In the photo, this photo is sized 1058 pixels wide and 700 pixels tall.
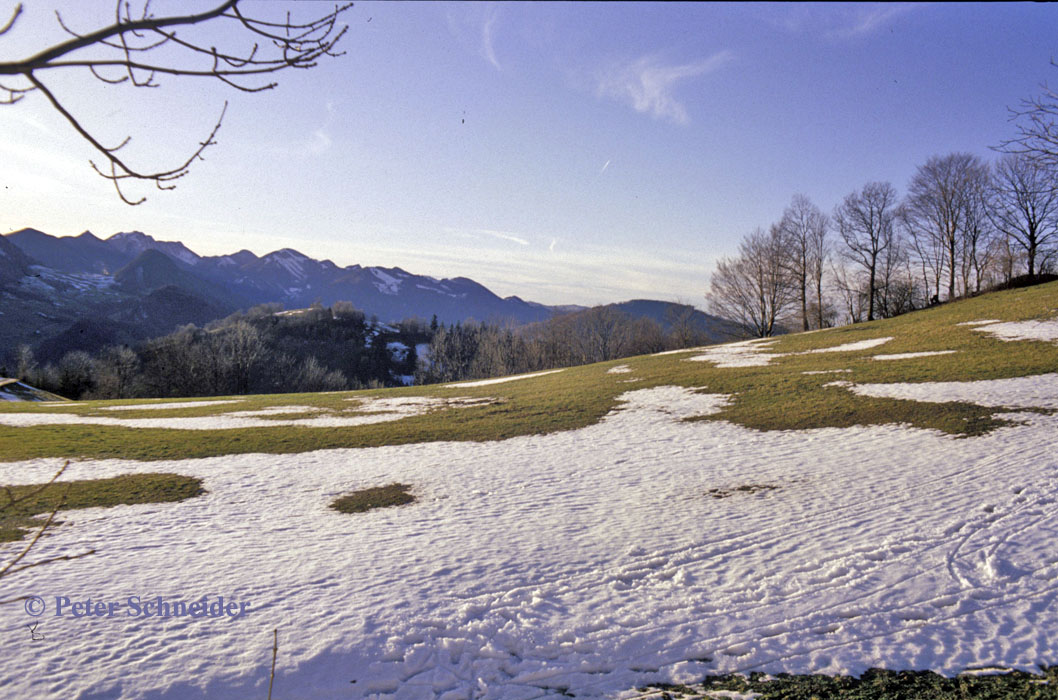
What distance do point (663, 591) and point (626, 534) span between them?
1.50m

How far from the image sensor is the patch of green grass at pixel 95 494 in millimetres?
7961

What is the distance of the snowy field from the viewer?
454 centimetres

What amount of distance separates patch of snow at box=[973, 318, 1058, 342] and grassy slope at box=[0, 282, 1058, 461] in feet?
1.68

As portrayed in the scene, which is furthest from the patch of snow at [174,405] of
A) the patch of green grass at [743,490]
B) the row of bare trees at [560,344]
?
the row of bare trees at [560,344]

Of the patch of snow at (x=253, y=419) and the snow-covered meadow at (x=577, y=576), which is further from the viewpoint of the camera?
the patch of snow at (x=253, y=419)

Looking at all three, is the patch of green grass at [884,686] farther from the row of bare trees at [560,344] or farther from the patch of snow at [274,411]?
the row of bare trees at [560,344]

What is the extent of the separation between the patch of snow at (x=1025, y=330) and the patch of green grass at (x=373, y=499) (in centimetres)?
1972

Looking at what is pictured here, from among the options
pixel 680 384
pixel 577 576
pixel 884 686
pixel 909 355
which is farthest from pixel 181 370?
pixel 884 686

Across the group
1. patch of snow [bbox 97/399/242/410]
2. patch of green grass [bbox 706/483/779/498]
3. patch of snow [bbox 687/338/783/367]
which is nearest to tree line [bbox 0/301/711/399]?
patch of snow [bbox 97/399/242/410]

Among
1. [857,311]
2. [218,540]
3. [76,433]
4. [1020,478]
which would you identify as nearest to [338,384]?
[76,433]

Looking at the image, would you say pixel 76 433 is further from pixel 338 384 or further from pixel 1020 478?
pixel 338 384

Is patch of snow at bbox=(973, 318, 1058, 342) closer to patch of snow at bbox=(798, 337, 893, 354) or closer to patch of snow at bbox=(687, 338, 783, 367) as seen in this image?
patch of snow at bbox=(798, 337, 893, 354)

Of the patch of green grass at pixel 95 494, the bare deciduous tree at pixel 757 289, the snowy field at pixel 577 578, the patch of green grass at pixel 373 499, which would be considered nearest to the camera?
the snowy field at pixel 577 578

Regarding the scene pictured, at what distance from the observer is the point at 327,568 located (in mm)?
6473
